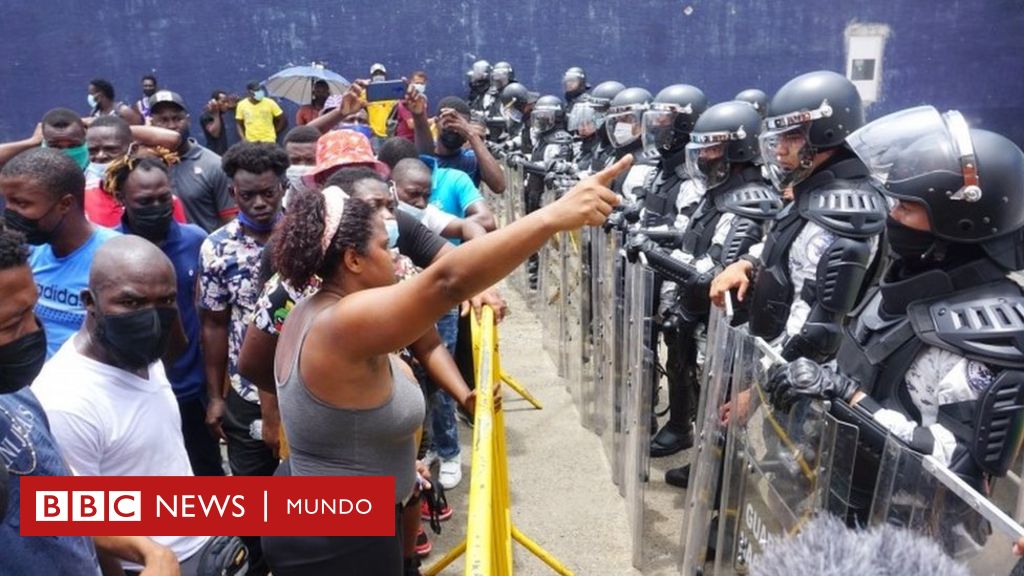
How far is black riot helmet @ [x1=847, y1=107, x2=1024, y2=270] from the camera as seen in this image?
2.33 m

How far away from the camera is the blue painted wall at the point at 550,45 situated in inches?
598

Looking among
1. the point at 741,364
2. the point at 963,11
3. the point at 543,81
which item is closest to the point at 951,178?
the point at 741,364

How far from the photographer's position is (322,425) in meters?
2.09

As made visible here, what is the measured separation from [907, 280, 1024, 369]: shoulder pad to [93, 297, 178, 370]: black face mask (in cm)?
223

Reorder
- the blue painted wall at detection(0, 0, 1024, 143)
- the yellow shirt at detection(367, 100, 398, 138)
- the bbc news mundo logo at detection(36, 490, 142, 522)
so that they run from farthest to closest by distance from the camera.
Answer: the blue painted wall at detection(0, 0, 1024, 143), the yellow shirt at detection(367, 100, 398, 138), the bbc news mundo logo at detection(36, 490, 142, 522)

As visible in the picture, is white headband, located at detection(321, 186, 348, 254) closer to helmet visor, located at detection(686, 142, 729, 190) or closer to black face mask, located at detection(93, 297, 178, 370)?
black face mask, located at detection(93, 297, 178, 370)

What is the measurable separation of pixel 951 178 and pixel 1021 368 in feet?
1.94

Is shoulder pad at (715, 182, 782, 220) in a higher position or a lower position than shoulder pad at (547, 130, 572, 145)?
higher

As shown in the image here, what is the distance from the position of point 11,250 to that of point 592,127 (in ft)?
24.1

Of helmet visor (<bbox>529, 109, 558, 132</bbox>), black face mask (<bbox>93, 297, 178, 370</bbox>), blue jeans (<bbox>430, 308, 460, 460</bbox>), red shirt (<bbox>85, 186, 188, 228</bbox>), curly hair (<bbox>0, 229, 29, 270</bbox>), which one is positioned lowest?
blue jeans (<bbox>430, 308, 460, 460</bbox>)

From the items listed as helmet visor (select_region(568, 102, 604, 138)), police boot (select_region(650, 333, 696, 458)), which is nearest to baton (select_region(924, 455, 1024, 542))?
police boot (select_region(650, 333, 696, 458))

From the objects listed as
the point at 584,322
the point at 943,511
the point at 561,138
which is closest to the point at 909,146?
the point at 943,511

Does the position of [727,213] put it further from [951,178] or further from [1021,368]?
[1021,368]

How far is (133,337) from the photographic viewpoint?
7.88 ft
